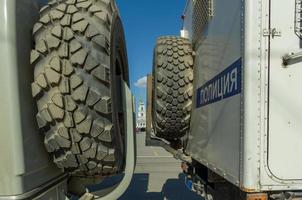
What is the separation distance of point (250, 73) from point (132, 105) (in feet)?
2.85

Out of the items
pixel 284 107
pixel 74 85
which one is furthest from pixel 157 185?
pixel 74 85

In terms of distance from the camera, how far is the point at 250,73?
8.93 feet

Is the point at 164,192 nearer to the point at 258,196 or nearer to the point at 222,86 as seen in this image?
the point at 222,86

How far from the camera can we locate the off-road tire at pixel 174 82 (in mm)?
5613

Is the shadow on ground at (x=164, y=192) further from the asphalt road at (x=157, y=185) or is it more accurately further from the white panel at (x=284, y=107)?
the white panel at (x=284, y=107)

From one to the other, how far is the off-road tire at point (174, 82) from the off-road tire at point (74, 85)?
3029mm

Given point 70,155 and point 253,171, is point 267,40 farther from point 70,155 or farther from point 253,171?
point 70,155

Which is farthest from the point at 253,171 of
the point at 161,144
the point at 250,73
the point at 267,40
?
the point at 161,144

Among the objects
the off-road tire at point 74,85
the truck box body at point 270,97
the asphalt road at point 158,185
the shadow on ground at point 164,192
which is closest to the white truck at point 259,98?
the truck box body at point 270,97

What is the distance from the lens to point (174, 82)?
18.4 ft

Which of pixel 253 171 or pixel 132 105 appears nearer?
pixel 253 171

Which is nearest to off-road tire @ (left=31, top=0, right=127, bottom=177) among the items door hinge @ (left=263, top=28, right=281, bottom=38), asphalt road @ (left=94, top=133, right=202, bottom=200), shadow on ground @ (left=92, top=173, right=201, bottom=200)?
door hinge @ (left=263, top=28, right=281, bottom=38)

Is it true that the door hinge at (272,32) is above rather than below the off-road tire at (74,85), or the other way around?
above

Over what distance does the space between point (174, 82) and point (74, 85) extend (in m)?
3.24
